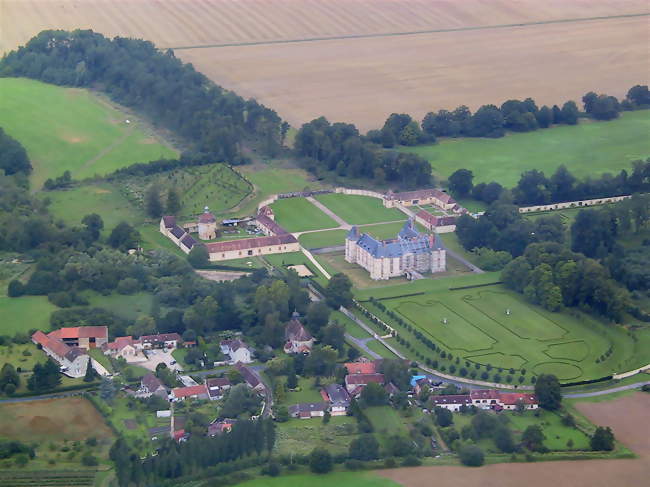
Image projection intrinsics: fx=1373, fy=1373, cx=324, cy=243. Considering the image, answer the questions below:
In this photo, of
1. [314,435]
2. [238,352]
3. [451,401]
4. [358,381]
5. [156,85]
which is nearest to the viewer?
[314,435]

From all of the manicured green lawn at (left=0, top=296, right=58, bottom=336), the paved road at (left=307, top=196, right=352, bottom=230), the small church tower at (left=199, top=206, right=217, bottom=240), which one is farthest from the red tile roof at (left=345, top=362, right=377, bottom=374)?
the paved road at (left=307, top=196, right=352, bottom=230)

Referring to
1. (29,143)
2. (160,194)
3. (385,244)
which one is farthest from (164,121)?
(385,244)

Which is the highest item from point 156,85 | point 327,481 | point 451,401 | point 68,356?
point 156,85

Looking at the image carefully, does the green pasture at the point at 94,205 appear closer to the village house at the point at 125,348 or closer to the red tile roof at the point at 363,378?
the village house at the point at 125,348

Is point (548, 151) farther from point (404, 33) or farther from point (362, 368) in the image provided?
point (362, 368)

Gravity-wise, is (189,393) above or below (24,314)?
below

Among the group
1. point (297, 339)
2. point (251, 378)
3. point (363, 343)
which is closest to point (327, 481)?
point (251, 378)

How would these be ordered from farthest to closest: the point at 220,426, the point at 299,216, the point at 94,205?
1. the point at 94,205
2. the point at 299,216
3. the point at 220,426

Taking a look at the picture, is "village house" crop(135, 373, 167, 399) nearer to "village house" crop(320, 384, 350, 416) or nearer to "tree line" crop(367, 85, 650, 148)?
"village house" crop(320, 384, 350, 416)
